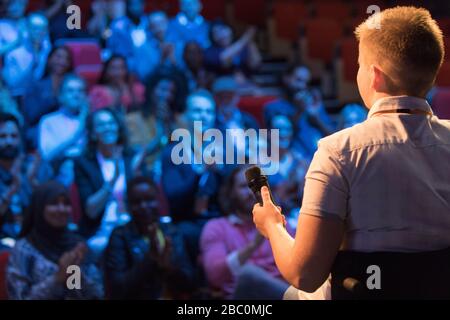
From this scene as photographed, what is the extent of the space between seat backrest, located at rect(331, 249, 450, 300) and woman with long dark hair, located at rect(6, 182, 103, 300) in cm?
173

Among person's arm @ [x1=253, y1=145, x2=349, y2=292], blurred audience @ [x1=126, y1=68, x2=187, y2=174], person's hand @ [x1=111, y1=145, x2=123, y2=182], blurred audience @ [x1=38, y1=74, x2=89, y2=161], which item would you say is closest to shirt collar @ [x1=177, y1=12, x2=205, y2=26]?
blurred audience @ [x1=126, y1=68, x2=187, y2=174]

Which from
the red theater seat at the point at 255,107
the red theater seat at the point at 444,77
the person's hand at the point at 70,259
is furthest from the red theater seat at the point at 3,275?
the red theater seat at the point at 444,77

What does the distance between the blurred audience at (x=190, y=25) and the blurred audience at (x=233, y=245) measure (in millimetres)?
715

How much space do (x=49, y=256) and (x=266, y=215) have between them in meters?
1.71

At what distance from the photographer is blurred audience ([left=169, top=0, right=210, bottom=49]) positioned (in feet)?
10.3

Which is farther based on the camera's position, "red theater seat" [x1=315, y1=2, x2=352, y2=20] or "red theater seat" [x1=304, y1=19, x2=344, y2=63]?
"red theater seat" [x1=315, y1=2, x2=352, y2=20]

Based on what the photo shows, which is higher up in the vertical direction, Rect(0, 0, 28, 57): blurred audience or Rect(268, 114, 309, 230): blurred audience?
Rect(0, 0, 28, 57): blurred audience

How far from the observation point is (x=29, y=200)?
2.57 metres

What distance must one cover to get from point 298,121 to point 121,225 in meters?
0.91

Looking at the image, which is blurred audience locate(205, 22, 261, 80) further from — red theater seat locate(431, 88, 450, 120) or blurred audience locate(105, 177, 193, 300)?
red theater seat locate(431, 88, 450, 120)

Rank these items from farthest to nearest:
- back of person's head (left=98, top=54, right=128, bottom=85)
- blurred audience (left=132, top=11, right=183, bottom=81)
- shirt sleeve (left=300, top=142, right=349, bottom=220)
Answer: blurred audience (left=132, top=11, right=183, bottom=81) → back of person's head (left=98, top=54, right=128, bottom=85) → shirt sleeve (left=300, top=142, right=349, bottom=220)

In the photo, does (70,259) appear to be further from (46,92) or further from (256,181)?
(256,181)

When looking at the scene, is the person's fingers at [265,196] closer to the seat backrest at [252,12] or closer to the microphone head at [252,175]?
the microphone head at [252,175]
